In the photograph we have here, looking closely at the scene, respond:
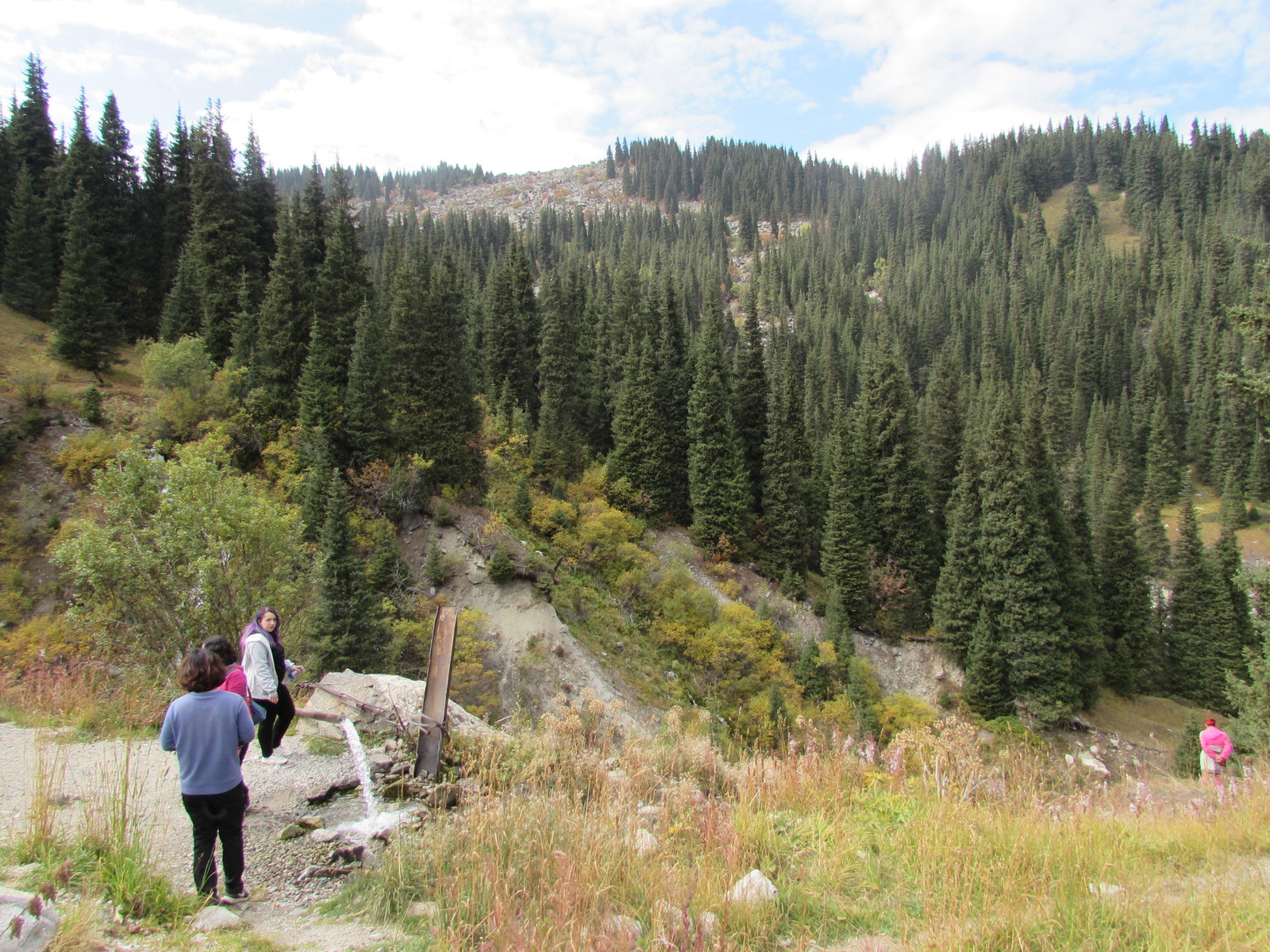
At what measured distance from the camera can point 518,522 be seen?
111 feet

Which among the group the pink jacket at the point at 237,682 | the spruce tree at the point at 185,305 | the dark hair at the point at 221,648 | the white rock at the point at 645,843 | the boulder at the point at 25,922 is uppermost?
the spruce tree at the point at 185,305

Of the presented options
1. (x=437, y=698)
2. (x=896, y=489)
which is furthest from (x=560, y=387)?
(x=437, y=698)

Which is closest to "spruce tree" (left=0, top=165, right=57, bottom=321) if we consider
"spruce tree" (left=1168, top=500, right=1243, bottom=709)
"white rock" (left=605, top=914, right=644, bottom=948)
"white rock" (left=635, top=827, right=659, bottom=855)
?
"white rock" (left=635, top=827, right=659, bottom=855)

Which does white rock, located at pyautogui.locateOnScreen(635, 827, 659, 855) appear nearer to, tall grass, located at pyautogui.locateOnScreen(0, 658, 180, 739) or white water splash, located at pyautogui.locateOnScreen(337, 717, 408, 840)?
white water splash, located at pyautogui.locateOnScreen(337, 717, 408, 840)

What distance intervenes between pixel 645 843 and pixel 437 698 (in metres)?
2.95

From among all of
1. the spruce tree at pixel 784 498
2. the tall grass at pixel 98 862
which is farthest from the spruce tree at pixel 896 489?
the tall grass at pixel 98 862

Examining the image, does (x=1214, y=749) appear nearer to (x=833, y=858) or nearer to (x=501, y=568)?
(x=833, y=858)

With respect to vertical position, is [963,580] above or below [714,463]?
below

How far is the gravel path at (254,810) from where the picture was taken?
4719 millimetres

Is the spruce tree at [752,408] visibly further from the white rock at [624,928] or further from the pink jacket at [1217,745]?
the white rock at [624,928]

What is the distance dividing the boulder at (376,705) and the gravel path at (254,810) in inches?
18.6

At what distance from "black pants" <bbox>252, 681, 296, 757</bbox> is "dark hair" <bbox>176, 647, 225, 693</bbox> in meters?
2.09

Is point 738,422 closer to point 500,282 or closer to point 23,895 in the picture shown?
point 500,282

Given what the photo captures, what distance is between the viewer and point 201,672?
17.2ft
